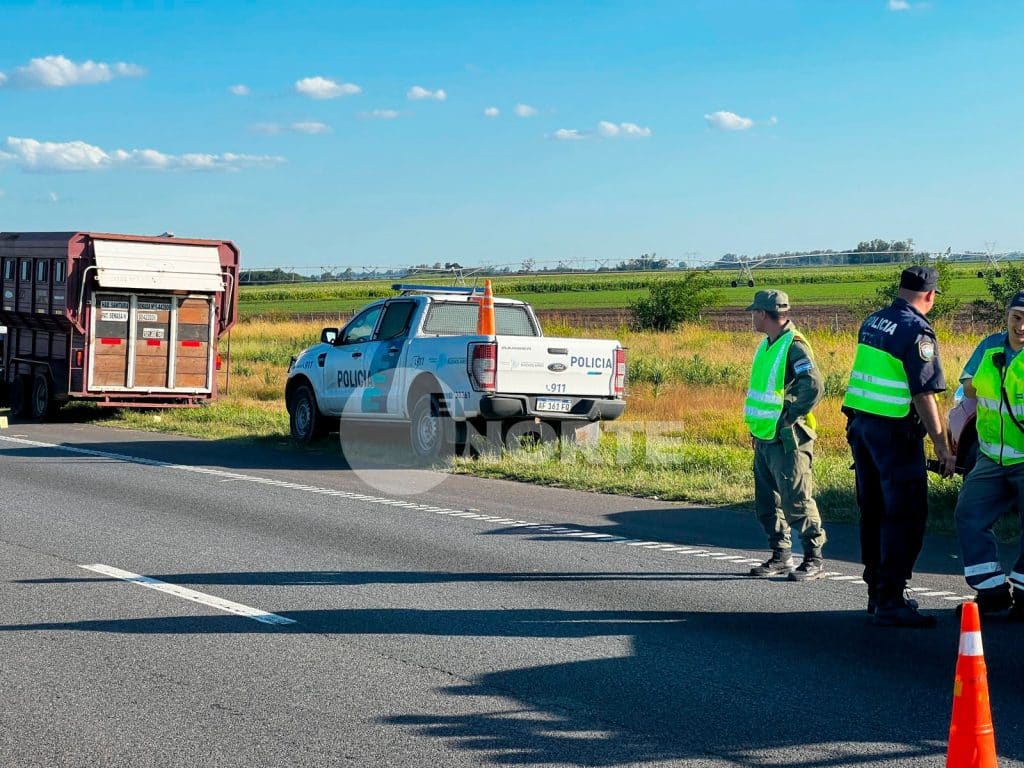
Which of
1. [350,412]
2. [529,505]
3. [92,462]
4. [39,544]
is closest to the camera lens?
[39,544]

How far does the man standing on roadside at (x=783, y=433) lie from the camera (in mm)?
8125

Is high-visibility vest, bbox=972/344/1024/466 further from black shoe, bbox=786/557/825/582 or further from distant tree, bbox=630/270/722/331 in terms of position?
distant tree, bbox=630/270/722/331

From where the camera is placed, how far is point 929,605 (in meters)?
7.66

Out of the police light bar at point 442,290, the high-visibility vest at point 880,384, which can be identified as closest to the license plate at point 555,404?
the police light bar at point 442,290

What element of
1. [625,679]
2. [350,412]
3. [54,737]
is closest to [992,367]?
[625,679]

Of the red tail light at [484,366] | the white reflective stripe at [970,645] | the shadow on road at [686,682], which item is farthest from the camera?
the red tail light at [484,366]

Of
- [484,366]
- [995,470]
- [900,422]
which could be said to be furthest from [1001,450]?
[484,366]

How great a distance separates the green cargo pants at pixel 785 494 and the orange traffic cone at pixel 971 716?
368 centimetres

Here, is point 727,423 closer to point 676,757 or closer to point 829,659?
point 829,659

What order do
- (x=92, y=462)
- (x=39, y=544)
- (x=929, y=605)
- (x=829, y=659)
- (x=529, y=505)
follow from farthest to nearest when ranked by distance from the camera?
1. (x=92, y=462)
2. (x=529, y=505)
3. (x=39, y=544)
4. (x=929, y=605)
5. (x=829, y=659)

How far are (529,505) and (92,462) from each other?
5880mm

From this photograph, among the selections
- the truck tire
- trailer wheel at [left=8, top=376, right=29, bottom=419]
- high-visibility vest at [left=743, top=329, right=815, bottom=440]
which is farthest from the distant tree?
high-visibility vest at [left=743, top=329, right=815, bottom=440]

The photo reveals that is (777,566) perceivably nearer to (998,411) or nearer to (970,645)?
(998,411)

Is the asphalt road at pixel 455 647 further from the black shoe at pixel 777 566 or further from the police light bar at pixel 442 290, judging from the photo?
the police light bar at pixel 442 290
